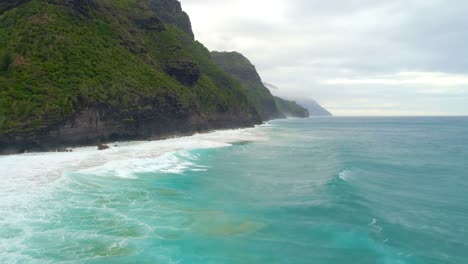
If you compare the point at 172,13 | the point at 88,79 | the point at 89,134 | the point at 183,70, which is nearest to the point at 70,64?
the point at 88,79

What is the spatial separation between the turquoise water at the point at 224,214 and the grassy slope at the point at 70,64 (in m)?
12.1

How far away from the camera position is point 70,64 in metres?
52.0

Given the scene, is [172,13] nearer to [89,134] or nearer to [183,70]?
[183,70]

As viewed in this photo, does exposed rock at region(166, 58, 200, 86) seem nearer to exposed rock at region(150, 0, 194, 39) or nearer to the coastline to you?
the coastline

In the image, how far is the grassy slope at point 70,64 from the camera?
41.9 m

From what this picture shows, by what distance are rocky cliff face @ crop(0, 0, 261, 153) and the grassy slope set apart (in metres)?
0.13

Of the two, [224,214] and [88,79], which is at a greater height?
[88,79]

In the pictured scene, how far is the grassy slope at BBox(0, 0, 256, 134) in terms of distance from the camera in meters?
41.9

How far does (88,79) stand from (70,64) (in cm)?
391

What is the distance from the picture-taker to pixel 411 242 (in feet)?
47.9

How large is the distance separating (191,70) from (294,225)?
79618 mm

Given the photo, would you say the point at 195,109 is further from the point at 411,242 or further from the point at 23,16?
the point at 411,242

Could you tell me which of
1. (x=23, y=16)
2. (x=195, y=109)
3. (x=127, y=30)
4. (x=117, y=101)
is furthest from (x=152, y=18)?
(x=117, y=101)

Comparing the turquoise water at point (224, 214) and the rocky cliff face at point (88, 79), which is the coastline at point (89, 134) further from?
the turquoise water at point (224, 214)
